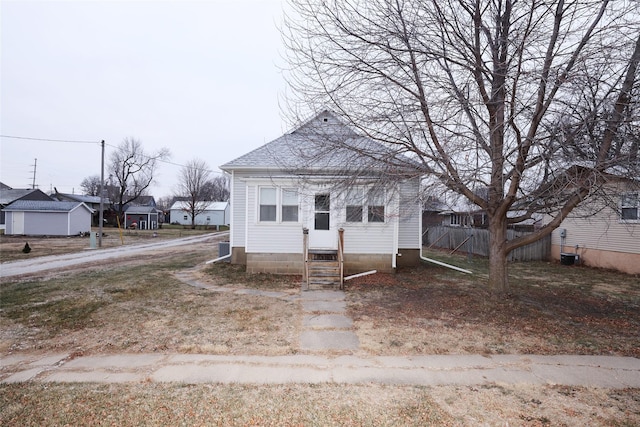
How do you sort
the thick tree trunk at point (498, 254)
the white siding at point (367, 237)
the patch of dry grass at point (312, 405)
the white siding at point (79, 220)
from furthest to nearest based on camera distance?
1. the white siding at point (79, 220)
2. the white siding at point (367, 237)
3. the thick tree trunk at point (498, 254)
4. the patch of dry grass at point (312, 405)

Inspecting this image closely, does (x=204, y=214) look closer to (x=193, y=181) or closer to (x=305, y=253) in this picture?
(x=193, y=181)

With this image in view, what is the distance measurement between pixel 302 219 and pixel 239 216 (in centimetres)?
291

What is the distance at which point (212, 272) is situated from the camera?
11.3m

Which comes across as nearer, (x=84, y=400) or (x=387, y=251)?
(x=84, y=400)

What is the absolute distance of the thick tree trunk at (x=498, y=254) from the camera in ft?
23.9

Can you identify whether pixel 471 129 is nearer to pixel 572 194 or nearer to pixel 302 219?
pixel 572 194

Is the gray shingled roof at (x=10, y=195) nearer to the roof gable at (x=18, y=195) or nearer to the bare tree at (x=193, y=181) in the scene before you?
A: the roof gable at (x=18, y=195)

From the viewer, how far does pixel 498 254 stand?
7.43 meters

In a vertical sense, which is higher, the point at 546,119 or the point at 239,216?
the point at 546,119

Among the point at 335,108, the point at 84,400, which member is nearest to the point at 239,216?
the point at 335,108

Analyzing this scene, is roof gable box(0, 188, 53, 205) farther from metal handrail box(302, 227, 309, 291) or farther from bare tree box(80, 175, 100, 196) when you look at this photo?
metal handrail box(302, 227, 309, 291)

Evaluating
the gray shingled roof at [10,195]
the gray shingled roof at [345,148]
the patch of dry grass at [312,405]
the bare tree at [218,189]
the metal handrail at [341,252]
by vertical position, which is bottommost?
the patch of dry grass at [312,405]

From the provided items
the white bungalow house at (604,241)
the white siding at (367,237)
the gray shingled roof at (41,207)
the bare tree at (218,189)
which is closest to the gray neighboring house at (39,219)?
the gray shingled roof at (41,207)

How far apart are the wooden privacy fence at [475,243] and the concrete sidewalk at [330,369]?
11.8 meters
